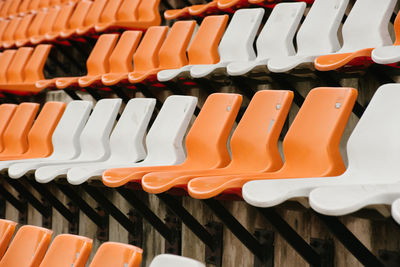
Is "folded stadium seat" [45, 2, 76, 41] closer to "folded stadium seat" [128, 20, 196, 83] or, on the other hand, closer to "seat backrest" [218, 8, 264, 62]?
"folded stadium seat" [128, 20, 196, 83]

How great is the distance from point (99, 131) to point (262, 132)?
407 mm

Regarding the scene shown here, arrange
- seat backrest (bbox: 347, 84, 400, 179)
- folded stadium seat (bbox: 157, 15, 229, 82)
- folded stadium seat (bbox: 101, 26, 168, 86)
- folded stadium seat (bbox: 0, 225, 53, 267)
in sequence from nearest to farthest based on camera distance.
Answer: seat backrest (bbox: 347, 84, 400, 179)
folded stadium seat (bbox: 0, 225, 53, 267)
folded stadium seat (bbox: 157, 15, 229, 82)
folded stadium seat (bbox: 101, 26, 168, 86)

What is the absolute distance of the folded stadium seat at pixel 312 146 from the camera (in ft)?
2.15

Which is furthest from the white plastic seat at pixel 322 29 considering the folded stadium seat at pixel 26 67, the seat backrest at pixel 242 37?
the folded stadium seat at pixel 26 67

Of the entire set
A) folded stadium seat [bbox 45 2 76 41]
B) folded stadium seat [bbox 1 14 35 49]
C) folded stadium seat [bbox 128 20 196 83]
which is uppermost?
folded stadium seat [bbox 128 20 196 83]

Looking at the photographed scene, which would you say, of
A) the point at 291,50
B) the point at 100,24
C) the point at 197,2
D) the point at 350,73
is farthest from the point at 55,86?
the point at 350,73

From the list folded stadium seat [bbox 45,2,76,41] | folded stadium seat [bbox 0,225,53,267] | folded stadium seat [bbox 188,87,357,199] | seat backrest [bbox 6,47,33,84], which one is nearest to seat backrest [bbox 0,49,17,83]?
seat backrest [bbox 6,47,33,84]

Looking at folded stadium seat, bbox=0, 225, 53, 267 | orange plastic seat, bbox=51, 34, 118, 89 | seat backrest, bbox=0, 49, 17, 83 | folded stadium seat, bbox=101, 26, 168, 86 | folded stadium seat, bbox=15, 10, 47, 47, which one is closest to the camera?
folded stadium seat, bbox=0, 225, 53, 267

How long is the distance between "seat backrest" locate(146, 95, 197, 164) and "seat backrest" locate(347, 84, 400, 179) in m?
0.33

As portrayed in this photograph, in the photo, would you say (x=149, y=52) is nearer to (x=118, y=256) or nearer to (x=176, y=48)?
(x=176, y=48)

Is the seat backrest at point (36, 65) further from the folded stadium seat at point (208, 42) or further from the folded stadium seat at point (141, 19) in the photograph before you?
the folded stadium seat at point (208, 42)

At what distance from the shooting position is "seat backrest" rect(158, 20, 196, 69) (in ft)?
3.97

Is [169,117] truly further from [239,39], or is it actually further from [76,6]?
[76,6]

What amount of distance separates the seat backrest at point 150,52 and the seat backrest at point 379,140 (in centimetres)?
69
